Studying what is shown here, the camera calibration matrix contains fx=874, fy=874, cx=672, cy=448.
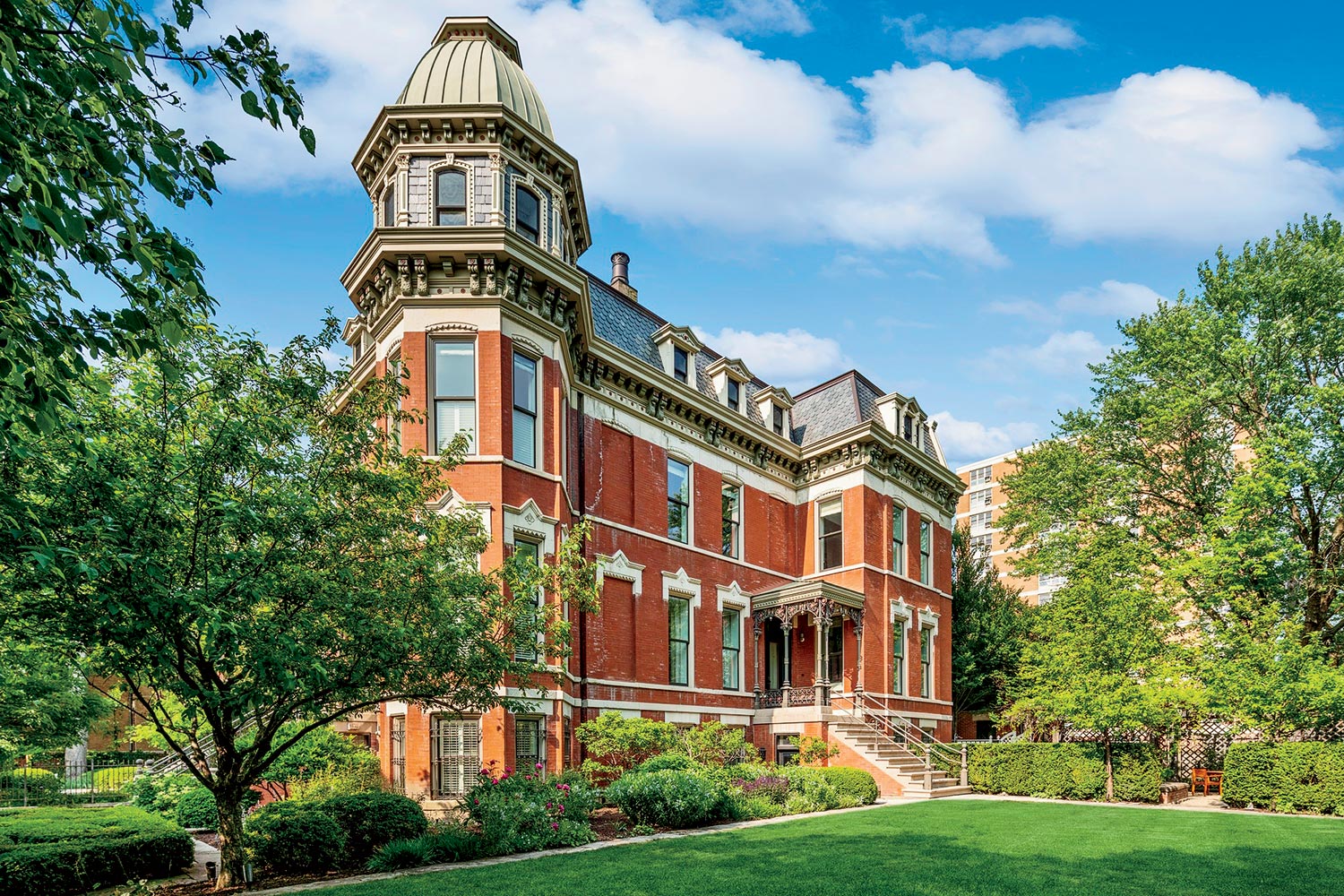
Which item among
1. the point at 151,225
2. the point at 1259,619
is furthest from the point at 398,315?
the point at 1259,619

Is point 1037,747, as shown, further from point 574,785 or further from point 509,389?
point 509,389

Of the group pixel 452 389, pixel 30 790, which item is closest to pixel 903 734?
pixel 452 389

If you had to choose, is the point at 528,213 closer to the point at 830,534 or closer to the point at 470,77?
the point at 470,77

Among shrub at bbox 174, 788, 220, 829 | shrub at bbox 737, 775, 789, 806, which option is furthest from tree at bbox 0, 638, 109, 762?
shrub at bbox 737, 775, 789, 806

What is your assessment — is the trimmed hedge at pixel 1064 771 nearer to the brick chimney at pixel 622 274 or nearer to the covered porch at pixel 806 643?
the covered porch at pixel 806 643

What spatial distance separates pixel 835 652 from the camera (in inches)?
1112

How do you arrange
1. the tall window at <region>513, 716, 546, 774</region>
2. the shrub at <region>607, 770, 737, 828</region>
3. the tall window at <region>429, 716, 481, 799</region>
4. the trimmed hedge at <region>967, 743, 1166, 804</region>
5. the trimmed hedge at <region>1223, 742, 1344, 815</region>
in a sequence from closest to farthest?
the shrub at <region>607, 770, 737, 828</region> < the tall window at <region>429, 716, 481, 799</region> < the tall window at <region>513, 716, 546, 774</region> < the trimmed hedge at <region>1223, 742, 1344, 815</region> < the trimmed hedge at <region>967, 743, 1166, 804</region>

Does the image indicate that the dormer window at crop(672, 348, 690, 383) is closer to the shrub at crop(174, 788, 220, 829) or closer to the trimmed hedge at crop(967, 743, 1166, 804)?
the trimmed hedge at crop(967, 743, 1166, 804)

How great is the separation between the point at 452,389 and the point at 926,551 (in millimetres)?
20351

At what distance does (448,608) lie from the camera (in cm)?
1091

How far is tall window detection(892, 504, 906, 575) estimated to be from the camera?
98.7 ft

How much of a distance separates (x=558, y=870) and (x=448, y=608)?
3.79 metres

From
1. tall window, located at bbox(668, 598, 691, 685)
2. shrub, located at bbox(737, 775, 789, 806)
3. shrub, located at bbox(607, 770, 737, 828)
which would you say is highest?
tall window, located at bbox(668, 598, 691, 685)

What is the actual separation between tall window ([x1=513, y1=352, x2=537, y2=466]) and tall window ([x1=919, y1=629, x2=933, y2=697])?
1789cm
